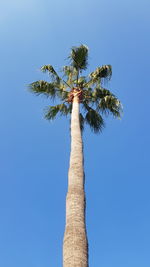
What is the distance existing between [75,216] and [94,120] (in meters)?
8.22

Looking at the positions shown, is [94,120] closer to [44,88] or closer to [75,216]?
[44,88]

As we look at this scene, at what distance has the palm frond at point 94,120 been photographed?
14.6m

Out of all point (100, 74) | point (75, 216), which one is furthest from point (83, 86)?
point (75, 216)

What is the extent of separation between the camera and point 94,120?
48.5 ft

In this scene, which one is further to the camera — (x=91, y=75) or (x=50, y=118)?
(x=50, y=118)

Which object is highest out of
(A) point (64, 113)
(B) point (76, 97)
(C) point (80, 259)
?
(A) point (64, 113)

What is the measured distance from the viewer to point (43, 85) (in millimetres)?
14164

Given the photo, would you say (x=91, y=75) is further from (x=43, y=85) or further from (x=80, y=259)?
(x=80, y=259)

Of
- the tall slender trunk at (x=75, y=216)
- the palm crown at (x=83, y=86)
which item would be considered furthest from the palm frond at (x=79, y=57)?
the tall slender trunk at (x=75, y=216)

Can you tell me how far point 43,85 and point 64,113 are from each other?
1704 mm

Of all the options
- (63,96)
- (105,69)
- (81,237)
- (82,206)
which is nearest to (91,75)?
(105,69)

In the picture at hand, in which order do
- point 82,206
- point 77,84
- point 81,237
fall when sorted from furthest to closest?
point 77,84 < point 82,206 < point 81,237

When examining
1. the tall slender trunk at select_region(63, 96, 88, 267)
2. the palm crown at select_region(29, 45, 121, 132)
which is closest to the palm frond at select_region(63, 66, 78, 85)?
the palm crown at select_region(29, 45, 121, 132)

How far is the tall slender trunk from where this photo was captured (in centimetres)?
606
